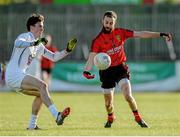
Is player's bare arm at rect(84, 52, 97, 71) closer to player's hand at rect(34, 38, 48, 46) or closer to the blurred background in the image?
player's hand at rect(34, 38, 48, 46)

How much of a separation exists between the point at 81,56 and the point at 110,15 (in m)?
20.0

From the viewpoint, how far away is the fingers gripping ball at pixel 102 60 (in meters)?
15.3

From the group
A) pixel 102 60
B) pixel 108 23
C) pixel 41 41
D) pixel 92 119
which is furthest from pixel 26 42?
pixel 92 119

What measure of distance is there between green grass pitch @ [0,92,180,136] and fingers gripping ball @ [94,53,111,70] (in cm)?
126

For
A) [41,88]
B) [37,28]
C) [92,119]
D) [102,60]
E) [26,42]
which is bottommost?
[92,119]

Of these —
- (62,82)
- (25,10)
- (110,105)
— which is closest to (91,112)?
(110,105)

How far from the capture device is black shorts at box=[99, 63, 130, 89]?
15.9m

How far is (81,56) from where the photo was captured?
35.6 m

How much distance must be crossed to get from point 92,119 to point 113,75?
2757mm

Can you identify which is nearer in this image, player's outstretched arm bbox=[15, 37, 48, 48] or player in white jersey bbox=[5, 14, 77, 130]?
player's outstretched arm bbox=[15, 37, 48, 48]

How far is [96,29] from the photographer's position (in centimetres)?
3609

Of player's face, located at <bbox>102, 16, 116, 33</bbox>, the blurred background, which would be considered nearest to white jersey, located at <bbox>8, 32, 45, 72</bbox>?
player's face, located at <bbox>102, 16, 116, 33</bbox>

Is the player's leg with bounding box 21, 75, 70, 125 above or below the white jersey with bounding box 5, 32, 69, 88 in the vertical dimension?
below

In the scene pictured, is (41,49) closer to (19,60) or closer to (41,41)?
(19,60)
